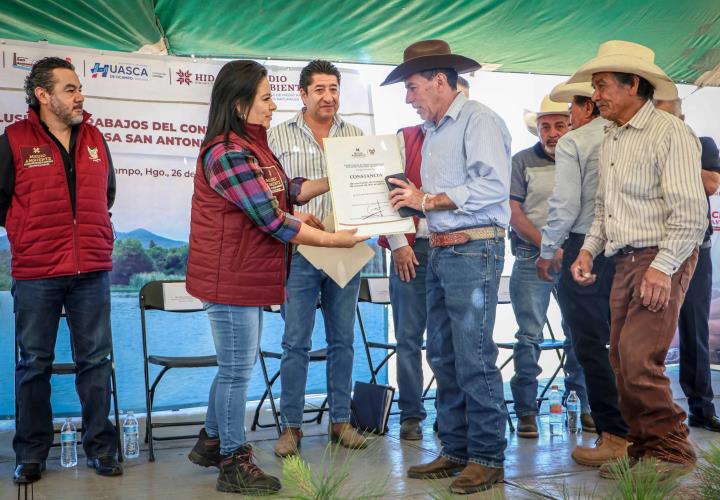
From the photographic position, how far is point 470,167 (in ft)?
10.9

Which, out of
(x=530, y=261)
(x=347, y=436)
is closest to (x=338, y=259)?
(x=347, y=436)

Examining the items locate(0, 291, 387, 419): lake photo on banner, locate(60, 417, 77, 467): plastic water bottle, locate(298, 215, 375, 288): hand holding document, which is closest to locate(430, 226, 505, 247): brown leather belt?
locate(298, 215, 375, 288): hand holding document

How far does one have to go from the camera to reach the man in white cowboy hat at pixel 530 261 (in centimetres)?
477

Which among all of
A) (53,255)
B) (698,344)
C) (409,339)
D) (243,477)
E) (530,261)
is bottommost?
(243,477)

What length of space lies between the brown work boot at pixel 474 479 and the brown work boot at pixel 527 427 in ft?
4.37

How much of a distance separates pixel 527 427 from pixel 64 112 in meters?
3.01

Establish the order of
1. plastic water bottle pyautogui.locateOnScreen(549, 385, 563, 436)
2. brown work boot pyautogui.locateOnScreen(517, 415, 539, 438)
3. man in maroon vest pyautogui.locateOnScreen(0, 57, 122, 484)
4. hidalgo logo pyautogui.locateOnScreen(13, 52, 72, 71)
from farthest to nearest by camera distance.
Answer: hidalgo logo pyautogui.locateOnScreen(13, 52, 72, 71) → plastic water bottle pyautogui.locateOnScreen(549, 385, 563, 436) → brown work boot pyautogui.locateOnScreen(517, 415, 539, 438) → man in maroon vest pyautogui.locateOnScreen(0, 57, 122, 484)

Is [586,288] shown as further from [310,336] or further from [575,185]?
[310,336]

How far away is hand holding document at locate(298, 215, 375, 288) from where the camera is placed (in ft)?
13.5

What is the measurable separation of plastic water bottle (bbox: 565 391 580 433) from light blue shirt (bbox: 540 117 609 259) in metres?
1.22

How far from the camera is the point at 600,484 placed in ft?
11.3

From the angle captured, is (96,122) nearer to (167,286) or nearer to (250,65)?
(167,286)

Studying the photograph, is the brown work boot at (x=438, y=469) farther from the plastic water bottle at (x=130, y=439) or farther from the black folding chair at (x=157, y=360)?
the plastic water bottle at (x=130, y=439)

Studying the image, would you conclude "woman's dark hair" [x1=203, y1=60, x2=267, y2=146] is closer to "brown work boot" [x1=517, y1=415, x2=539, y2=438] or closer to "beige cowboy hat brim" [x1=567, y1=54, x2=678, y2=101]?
"beige cowboy hat brim" [x1=567, y1=54, x2=678, y2=101]
